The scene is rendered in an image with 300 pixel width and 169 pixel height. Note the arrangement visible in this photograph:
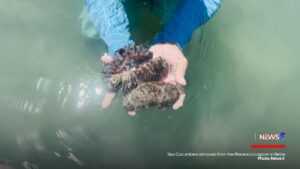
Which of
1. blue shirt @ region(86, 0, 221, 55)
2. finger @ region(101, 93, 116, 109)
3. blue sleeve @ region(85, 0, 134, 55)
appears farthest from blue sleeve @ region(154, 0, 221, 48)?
finger @ region(101, 93, 116, 109)

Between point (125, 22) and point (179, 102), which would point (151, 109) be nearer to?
point (179, 102)

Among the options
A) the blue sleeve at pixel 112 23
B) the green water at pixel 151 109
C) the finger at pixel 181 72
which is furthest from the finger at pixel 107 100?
the finger at pixel 181 72

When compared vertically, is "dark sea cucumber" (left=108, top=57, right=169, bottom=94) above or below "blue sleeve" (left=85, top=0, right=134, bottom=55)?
below

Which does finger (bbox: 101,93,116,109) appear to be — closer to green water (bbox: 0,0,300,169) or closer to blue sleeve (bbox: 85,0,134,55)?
green water (bbox: 0,0,300,169)

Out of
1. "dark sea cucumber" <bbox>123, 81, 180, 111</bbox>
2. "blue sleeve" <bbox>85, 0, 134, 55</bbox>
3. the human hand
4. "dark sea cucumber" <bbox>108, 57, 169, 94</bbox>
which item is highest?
"blue sleeve" <bbox>85, 0, 134, 55</bbox>

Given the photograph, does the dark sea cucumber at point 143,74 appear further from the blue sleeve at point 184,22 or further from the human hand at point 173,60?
the blue sleeve at point 184,22

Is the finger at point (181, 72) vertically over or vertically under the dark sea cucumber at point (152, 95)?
over

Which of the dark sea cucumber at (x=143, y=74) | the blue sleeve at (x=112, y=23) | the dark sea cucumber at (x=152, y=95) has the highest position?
the blue sleeve at (x=112, y=23)
